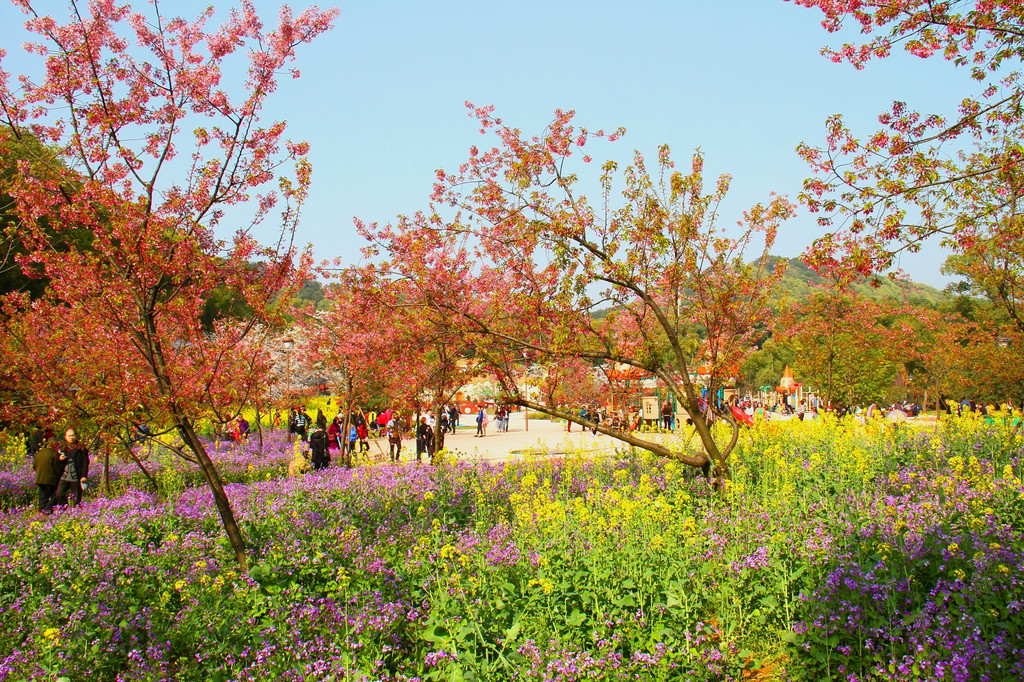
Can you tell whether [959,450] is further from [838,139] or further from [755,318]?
[838,139]

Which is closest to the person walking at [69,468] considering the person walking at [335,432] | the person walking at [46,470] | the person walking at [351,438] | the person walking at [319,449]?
the person walking at [46,470]

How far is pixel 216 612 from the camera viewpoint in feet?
14.7

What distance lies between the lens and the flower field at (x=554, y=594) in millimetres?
3863

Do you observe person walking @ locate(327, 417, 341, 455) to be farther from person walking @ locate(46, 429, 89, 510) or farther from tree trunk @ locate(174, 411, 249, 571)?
tree trunk @ locate(174, 411, 249, 571)

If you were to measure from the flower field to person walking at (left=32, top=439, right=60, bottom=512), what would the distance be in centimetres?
340

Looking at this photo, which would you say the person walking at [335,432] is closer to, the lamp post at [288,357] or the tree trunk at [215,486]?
the lamp post at [288,357]

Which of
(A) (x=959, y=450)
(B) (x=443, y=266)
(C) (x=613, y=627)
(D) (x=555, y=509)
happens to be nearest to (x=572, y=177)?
(B) (x=443, y=266)

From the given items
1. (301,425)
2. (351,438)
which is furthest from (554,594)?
(301,425)

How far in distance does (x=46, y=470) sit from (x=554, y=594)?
A: 28.4ft

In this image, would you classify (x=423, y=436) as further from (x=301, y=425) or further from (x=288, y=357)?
(x=301, y=425)

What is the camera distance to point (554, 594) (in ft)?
15.0

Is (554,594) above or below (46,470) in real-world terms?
below

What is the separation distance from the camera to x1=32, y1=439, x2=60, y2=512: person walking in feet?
32.9

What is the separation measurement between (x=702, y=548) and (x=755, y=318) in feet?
11.8
